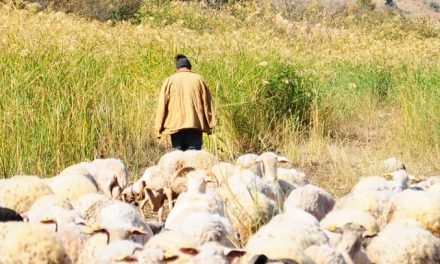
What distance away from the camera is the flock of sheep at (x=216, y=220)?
12.0 ft

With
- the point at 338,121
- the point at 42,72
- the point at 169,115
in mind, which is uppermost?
the point at 42,72

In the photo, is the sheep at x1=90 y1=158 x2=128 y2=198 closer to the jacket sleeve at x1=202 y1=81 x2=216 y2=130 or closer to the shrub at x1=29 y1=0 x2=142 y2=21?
the jacket sleeve at x1=202 y1=81 x2=216 y2=130

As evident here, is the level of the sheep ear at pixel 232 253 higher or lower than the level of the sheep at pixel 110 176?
higher

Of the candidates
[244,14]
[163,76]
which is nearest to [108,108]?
[163,76]

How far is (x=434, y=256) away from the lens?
13.6 feet

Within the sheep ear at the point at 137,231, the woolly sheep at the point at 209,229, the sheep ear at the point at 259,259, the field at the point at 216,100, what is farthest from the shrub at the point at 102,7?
the sheep ear at the point at 259,259

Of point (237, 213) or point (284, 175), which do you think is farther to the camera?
point (284, 175)

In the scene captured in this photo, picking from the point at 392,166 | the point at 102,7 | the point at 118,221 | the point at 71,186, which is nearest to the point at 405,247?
the point at 118,221

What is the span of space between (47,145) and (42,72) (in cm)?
93

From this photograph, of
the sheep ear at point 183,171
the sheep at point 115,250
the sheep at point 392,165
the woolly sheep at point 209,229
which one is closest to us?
the sheep at point 115,250

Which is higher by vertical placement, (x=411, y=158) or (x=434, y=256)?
(x=434, y=256)

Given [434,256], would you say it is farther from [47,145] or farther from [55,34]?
[55,34]

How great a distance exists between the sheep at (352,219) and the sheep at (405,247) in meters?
0.29

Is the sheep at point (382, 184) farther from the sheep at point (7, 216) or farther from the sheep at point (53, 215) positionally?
the sheep at point (7, 216)
